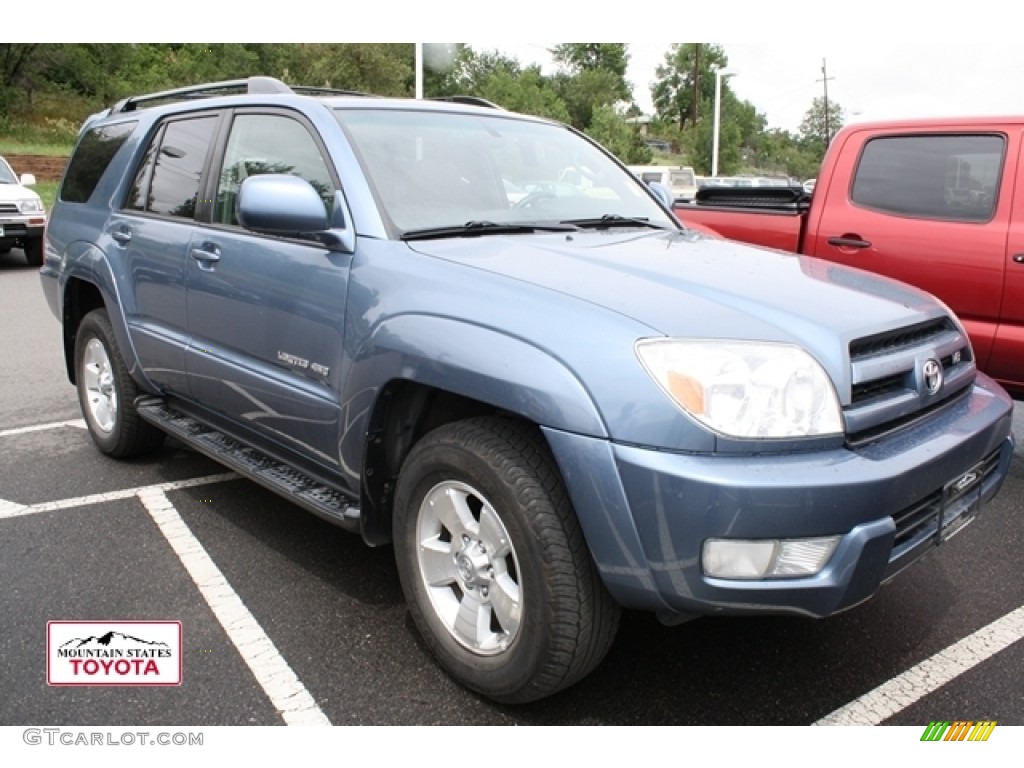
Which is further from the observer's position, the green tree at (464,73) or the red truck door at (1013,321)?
the green tree at (464,73)

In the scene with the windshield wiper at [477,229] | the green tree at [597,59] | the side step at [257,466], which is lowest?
the side step at [257,466]

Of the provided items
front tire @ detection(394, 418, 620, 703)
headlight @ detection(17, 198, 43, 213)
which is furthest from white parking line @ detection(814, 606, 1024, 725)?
headlight @ detection(17, 198, 43, 213)

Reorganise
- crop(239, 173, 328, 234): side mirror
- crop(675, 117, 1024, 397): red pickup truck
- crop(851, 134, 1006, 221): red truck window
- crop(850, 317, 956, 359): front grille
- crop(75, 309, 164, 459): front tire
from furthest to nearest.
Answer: crop(851, 134, 1006, 221): red truck window → crop(675, 117, 1024, 397): red pickup truck → crop(75, 309, 164, 459): front tire → crop(239, 173, 328, 234): side mirror → crop(850, 317, 956, 359): front grille

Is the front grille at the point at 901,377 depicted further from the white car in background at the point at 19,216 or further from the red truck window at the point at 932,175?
the white car in background at the point at 19,216

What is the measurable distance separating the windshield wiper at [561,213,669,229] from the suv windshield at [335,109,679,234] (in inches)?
0.5

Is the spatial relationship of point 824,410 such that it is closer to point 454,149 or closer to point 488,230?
point 488,230

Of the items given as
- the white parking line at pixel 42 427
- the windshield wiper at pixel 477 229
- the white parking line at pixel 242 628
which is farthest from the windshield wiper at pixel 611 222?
the white parking line at pixel 42 427

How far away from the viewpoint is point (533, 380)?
88.2 inches

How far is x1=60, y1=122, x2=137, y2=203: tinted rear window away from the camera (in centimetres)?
459

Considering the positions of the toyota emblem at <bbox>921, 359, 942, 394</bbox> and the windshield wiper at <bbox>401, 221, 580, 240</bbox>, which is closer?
the toyota emblem at <bbox>921, 359, 942, 394</bbox>

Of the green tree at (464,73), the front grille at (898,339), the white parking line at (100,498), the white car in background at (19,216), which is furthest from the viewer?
the green tree at (464,73)

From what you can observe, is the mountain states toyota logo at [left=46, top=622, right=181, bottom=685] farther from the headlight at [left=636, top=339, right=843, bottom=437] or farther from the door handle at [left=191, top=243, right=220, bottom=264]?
the headlight at [left=636, top=339, right=843, bottom=437]

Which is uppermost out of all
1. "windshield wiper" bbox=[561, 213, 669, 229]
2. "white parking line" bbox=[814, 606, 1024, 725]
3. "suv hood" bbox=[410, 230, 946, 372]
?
"windshield wiper" bbox=[561, 213, 669, 229]

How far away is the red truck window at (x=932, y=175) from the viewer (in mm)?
4758
